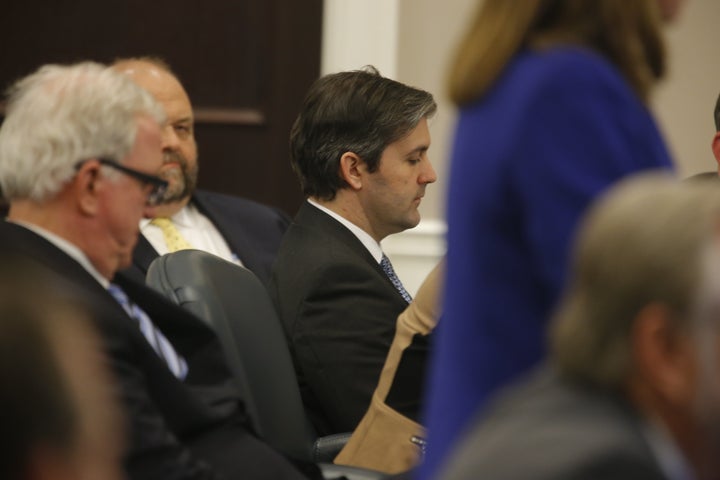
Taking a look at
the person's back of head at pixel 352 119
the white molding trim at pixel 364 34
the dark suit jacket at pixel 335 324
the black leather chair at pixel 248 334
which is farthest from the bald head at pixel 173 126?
the black leather chair at pixel 248 334

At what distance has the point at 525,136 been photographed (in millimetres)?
1500

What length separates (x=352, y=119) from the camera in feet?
10.6

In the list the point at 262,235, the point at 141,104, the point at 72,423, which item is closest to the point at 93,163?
the point at 141,104

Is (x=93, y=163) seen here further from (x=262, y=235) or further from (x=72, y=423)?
(x=262, y=235)

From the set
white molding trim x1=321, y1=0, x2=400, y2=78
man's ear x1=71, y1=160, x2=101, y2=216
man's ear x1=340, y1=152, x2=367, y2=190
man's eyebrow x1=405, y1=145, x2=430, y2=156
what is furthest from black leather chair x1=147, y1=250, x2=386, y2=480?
white molding trim x1=321, y1=0, x2=400, y2=78

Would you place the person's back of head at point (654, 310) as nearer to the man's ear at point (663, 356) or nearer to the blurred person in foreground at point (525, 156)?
the man's ear at point (663, 356)

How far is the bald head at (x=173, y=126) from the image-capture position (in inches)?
158

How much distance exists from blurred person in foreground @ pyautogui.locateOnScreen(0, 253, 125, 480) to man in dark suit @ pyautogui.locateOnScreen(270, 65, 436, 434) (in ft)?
4.59

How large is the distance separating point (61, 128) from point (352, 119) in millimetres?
1136

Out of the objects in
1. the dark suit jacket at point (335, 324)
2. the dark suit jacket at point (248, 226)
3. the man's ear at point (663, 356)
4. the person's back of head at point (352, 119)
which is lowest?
the dark suit jacket at point (248, 226)

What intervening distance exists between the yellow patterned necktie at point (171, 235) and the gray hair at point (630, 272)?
265 centimetres

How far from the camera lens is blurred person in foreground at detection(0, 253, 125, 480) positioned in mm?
1097

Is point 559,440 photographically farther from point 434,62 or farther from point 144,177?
point 434,62

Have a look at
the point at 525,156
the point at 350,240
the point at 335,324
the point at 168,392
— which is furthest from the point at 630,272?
the point at 350,240
